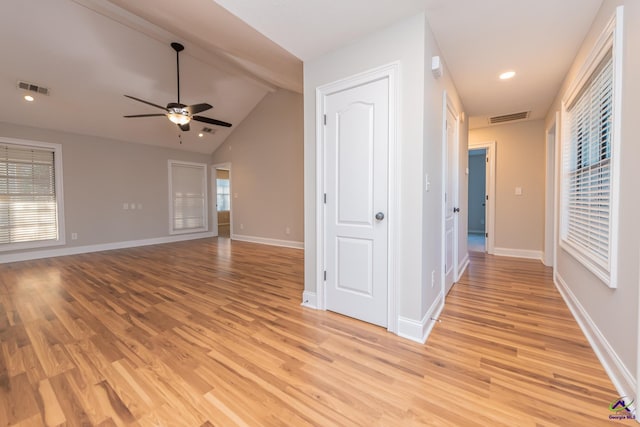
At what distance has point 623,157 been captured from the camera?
58.8 inches

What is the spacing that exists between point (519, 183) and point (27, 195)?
9.19 metres

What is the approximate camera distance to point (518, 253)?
4758mm

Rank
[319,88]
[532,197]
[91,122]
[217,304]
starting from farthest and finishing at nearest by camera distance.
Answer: [91,122] → [532,197] → [217,304] → [319,88]

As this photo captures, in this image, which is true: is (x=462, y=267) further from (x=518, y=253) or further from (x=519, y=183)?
(x=519, y=183)

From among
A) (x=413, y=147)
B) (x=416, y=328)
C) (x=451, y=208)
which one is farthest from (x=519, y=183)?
(x=416, y=328)

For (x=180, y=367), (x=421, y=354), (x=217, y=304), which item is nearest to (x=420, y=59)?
(x=421, y=354)

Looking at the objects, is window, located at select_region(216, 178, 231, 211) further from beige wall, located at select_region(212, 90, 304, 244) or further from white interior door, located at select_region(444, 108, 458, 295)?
white interior door, located at select_region(444, 108, 458, 295)

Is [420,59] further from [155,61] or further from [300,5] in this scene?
[155,61]

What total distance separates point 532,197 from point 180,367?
5.65 meters

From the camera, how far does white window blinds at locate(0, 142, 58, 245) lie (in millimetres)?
4758

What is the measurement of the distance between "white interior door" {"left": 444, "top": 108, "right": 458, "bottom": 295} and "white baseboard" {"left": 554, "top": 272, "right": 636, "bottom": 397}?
1.05 meters

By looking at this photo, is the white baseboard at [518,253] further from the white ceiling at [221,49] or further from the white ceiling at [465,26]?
the white ceiling at [465,26]

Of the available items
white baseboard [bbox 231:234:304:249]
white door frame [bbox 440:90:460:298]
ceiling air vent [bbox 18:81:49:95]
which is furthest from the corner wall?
ceiling air vent [bbox 18:81:49:95]

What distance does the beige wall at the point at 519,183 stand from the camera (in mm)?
4562
